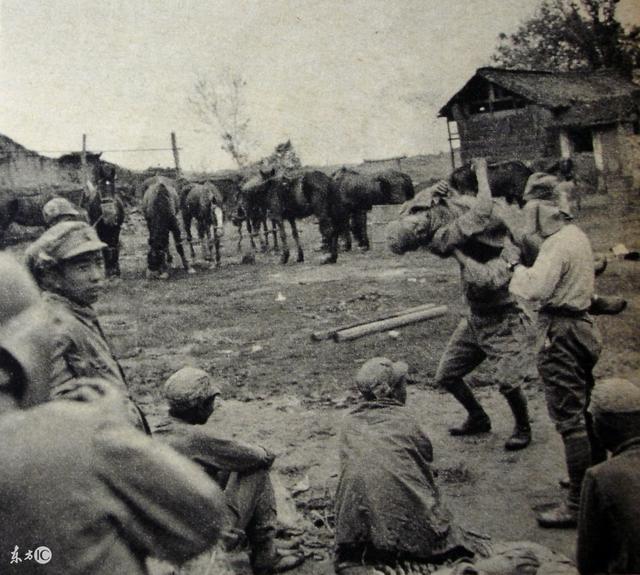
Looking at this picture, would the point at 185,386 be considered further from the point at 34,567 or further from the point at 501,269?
the point at 501,269

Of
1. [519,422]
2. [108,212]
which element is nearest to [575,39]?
[519,422]

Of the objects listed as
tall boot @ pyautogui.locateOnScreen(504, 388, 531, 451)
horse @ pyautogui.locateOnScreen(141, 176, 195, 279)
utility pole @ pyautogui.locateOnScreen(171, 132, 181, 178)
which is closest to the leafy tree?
tall boot @ pyautogui.locateOnScreen(504, 388, 531, 451)

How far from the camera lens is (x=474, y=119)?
15.1 feet

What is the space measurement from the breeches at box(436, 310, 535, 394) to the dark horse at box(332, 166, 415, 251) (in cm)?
255

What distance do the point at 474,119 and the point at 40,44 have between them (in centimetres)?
287

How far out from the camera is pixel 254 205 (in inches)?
253

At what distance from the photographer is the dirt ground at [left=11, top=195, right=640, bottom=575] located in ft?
10.8

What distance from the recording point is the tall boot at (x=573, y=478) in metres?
2.87

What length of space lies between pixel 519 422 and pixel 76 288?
8.05ft

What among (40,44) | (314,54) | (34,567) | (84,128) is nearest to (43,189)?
(84,128)

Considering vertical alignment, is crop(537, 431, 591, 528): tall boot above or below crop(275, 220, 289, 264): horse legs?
below

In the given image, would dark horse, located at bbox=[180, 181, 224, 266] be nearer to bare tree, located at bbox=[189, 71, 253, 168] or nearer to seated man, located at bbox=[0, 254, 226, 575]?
bare tree, located at bbox=[189, 71, 253, 168]

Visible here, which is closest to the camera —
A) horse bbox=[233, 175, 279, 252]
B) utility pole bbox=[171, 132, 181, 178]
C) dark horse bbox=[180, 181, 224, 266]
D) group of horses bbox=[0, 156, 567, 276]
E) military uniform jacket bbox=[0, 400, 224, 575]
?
military uniform jacket bbox=[0, 400, 224, 575]

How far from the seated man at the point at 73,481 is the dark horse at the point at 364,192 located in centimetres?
497
